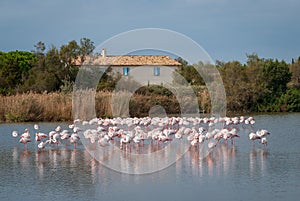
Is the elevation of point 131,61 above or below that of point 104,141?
above

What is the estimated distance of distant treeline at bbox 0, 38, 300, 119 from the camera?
101ft

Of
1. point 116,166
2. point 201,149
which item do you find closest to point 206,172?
point 116,166

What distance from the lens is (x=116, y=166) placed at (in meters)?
10.7

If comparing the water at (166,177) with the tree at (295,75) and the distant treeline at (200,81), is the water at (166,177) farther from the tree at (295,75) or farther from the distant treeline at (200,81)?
the tree at (295,75)

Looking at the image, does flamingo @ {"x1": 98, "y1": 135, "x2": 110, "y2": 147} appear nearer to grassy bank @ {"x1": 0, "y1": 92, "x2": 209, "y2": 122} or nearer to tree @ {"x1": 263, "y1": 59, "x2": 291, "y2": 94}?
grassy bank @ {"x1": 0, "y1": 92, "x2": 209, "y2": 122}

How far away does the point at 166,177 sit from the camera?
9406mm

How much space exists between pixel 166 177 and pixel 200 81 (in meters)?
24.2

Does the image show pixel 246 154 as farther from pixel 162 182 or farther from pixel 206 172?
pixel 162 182

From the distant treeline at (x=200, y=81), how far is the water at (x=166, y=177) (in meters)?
14.4

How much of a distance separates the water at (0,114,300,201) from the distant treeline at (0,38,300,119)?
47.3 feet

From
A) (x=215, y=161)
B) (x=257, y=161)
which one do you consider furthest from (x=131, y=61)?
(x=257, y=161)

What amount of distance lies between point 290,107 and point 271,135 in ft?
50.9

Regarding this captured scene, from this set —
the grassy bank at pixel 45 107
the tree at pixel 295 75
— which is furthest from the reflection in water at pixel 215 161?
the tree at pixel 295 75

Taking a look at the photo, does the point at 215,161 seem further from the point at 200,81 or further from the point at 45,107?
the point at 200,81
